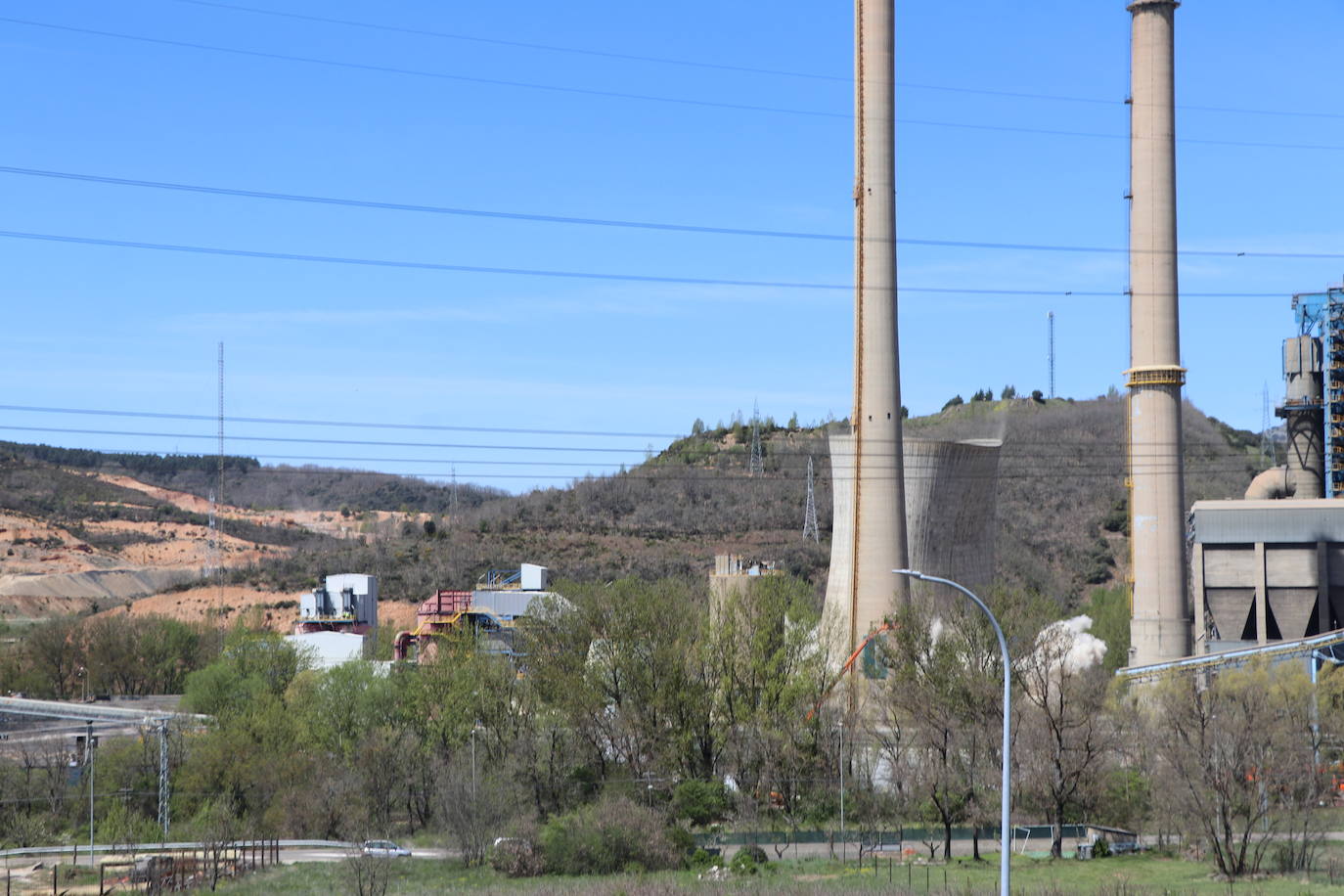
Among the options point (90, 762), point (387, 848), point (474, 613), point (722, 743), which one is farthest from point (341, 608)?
point (387, 848)

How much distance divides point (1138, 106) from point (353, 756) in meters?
35.6

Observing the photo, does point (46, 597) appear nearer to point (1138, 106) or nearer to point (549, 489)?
point (549, 489)

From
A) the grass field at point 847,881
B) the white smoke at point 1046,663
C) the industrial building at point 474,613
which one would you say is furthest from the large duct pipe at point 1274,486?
the industrial building at point 474,613

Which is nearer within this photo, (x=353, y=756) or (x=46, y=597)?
(x=353, y=756)

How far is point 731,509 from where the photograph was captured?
399 ft

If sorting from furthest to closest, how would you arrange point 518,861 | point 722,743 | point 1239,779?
point 722,743, point 518,861, point 1239,779

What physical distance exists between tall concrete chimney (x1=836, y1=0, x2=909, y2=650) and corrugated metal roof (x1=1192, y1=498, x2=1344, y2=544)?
47.2 ft

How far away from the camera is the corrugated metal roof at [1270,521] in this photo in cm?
5466

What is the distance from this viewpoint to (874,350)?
1957 inches

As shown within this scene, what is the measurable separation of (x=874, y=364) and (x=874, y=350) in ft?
1.53

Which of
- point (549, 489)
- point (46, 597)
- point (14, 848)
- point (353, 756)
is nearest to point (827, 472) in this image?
point (549, 489)

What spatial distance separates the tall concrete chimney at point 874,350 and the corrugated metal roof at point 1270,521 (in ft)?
47.2

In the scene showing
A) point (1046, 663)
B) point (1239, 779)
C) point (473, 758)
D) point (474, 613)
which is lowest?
point (473, 758)

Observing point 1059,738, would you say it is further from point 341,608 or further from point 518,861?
point 341,608
